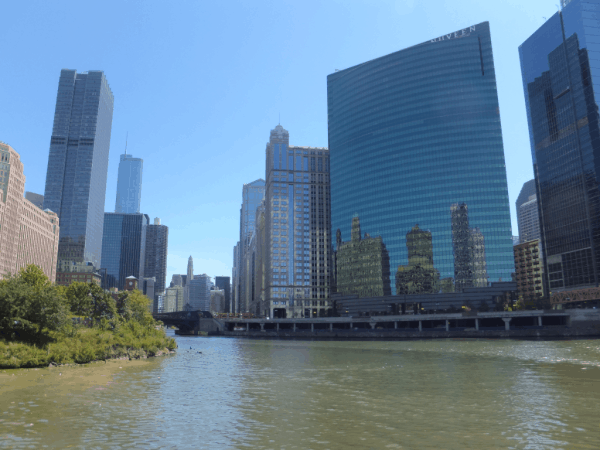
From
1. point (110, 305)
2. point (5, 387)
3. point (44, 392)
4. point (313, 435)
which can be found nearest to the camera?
point (313, 435)

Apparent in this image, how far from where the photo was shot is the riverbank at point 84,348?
62.4 meters

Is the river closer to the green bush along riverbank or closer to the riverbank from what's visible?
the riverbank

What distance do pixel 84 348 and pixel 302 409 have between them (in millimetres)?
49378

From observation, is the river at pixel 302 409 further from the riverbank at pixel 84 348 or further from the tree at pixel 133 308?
the tree at pixel 133 308

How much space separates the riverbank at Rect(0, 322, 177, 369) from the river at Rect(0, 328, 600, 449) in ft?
14.8

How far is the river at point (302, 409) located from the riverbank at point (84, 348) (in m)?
4.52

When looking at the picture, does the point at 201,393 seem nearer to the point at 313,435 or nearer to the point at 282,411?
the point at 282,411

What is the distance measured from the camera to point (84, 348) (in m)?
71.8

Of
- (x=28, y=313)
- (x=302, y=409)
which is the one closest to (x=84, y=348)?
(x=28, y=313)

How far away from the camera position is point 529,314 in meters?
190

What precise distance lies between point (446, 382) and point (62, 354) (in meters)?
51.5

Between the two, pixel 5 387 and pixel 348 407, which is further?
pixel 5 387

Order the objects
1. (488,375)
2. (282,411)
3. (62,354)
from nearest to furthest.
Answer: (282,411), (488,375), (62,354)

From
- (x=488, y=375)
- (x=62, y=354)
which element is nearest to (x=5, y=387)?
(x=62, y=354)
